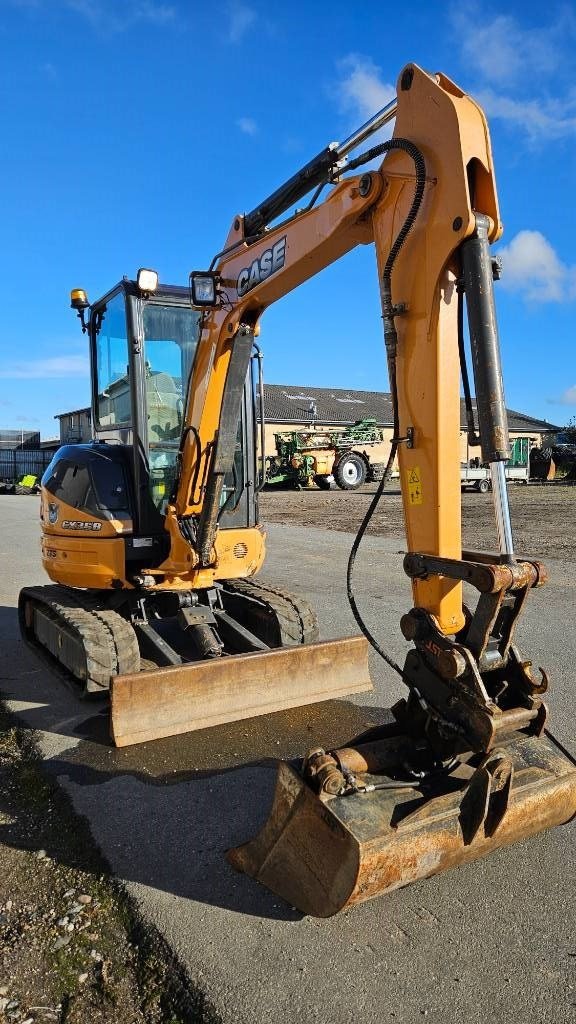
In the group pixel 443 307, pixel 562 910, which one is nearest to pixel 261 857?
pixel 562 910

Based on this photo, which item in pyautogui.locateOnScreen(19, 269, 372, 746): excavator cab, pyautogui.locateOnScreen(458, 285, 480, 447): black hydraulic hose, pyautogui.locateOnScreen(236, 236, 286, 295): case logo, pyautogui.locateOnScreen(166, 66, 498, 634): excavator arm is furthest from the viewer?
pyautogui.locateOnScreen(19, 269, 372, 746): excavator cab

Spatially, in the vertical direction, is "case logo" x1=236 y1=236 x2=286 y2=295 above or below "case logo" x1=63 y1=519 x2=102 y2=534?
above

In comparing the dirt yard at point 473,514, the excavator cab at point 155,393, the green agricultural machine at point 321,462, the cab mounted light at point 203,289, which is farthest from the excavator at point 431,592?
the green agricultural machine at point 321,462

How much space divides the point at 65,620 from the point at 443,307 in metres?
3.33

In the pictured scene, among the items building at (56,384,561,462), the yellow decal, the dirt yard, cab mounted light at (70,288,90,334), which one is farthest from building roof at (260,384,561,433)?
the yellow decal

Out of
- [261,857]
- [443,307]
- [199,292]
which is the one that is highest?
[199,292]

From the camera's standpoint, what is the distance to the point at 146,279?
4812mm

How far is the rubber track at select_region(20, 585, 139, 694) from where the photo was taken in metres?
4.45

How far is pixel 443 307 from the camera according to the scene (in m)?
2.92

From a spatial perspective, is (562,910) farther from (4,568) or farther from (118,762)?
(4,568)

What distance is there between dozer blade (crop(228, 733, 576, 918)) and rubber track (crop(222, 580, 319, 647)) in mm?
2353

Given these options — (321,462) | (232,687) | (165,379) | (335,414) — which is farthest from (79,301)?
(335,414)

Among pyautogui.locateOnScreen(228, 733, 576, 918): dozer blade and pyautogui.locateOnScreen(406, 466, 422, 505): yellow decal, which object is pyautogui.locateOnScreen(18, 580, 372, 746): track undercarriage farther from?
pyautogui.locateOnScreen(406, 466, 422, 505): yellow decal

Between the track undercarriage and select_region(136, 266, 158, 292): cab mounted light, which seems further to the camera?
select_region(136, 266, 158, 292): cab mounted light
